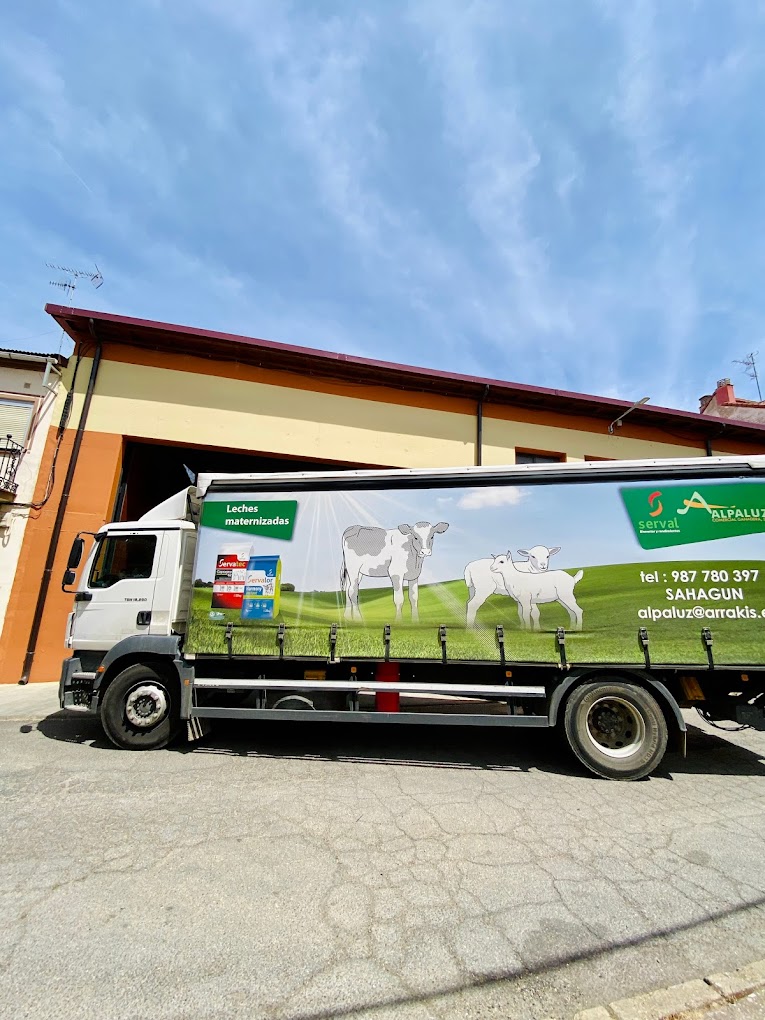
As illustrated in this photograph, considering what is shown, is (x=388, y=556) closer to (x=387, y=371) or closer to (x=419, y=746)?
(x=419, y=746)

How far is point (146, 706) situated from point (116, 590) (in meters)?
1.56

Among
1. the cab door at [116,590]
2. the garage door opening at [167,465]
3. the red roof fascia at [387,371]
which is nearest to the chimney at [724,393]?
the red roof fascia at [387,371]

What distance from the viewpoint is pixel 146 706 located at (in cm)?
547

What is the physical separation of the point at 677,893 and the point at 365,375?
425 inches

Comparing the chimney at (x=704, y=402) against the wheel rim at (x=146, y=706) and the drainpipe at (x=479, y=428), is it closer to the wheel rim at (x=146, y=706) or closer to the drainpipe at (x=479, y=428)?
the drainpipe at (x=479, y=428)

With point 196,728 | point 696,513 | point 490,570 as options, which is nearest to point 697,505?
point 696,513

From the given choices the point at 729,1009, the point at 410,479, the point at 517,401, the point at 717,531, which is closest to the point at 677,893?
the point at 729,1009

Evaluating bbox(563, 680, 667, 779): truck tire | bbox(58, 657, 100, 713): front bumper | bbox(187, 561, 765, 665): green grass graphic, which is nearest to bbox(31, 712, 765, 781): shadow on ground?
bbox(563, 680, 667, 779): truck tire

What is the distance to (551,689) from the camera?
4.95 m

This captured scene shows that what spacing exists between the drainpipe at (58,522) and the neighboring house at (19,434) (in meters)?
0.65

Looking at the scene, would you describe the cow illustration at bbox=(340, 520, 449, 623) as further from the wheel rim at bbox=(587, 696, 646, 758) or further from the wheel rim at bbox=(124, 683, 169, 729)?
the wheel rim at bbox=(124, 683, 169, 729)

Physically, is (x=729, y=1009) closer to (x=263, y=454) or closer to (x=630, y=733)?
(x=630, y=733)

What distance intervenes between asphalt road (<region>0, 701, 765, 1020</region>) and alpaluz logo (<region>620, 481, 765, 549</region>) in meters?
2.66

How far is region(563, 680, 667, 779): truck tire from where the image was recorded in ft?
15.3
